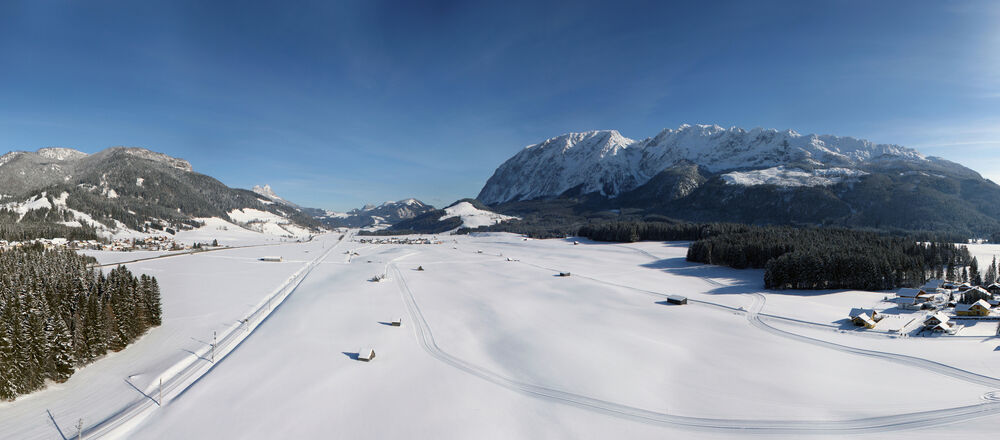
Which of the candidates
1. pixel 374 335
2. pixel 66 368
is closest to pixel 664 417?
pixel 374 335

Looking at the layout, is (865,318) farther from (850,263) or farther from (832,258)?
(850,263)

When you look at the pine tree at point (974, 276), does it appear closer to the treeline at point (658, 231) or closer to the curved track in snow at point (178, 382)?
the treeline at point (658, 231)

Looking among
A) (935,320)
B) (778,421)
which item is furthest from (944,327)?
(778,421)

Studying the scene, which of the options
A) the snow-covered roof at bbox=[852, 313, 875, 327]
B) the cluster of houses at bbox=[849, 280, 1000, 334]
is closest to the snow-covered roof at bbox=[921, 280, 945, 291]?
the cluster of houses at bbox=[849, 280, 1000, 334]

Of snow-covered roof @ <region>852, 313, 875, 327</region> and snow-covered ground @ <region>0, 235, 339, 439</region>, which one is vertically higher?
snow-covered roof @ <region>852, 313, 875, 327</region>

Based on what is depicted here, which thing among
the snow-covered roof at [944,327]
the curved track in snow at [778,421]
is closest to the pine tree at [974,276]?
the snow-covered roof at [944,327]

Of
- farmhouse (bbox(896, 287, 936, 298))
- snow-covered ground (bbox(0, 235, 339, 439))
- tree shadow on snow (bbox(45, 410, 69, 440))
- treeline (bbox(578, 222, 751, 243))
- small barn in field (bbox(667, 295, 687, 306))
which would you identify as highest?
treeline (bbox(578, 222, 751, 243))

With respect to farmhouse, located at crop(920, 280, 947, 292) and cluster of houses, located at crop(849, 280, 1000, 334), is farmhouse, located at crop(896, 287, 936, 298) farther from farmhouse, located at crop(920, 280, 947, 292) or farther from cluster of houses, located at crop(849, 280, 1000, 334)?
farmhouse, located at crop(920, 280, 947, 292)
